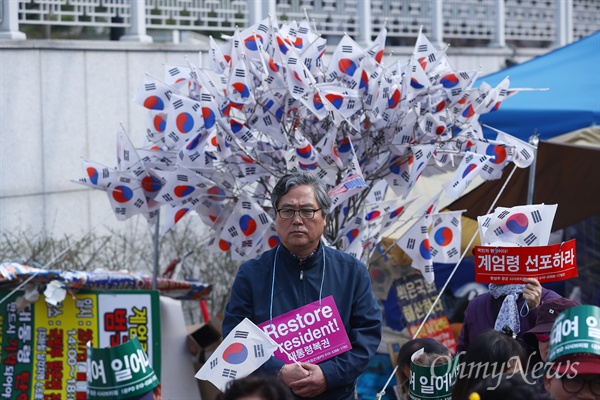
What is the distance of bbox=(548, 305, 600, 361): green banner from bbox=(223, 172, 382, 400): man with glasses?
115 cm

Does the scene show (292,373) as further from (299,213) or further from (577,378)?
(577,378)

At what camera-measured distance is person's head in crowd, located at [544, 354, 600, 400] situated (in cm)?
320

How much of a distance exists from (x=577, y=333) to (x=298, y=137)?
285cm

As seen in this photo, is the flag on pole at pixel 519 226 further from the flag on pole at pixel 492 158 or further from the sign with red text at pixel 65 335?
the sign with red text at pixel 65 335

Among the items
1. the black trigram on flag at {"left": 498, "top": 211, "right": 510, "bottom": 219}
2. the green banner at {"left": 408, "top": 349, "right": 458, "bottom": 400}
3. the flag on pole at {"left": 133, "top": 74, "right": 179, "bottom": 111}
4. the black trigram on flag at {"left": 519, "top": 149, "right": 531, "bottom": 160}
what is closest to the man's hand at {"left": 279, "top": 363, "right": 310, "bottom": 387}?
the green banner at {"left": 408, "top": 349, "right": 458, "bottom": 400}

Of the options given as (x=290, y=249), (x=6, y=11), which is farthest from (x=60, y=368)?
(x=6, y=11)

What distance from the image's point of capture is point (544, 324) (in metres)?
4.21

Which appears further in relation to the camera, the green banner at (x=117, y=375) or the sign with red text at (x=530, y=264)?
the sign with red text at (x=530, y=264)

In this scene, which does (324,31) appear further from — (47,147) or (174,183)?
(174,183)

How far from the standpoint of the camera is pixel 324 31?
37.3 feet

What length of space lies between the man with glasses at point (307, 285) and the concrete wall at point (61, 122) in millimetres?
4829

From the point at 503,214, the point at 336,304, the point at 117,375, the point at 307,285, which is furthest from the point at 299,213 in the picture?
the point at 117,375

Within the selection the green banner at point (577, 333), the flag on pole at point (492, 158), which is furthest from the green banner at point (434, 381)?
the flag on pole at point (492, 158)

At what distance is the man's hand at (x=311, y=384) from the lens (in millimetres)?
4133
